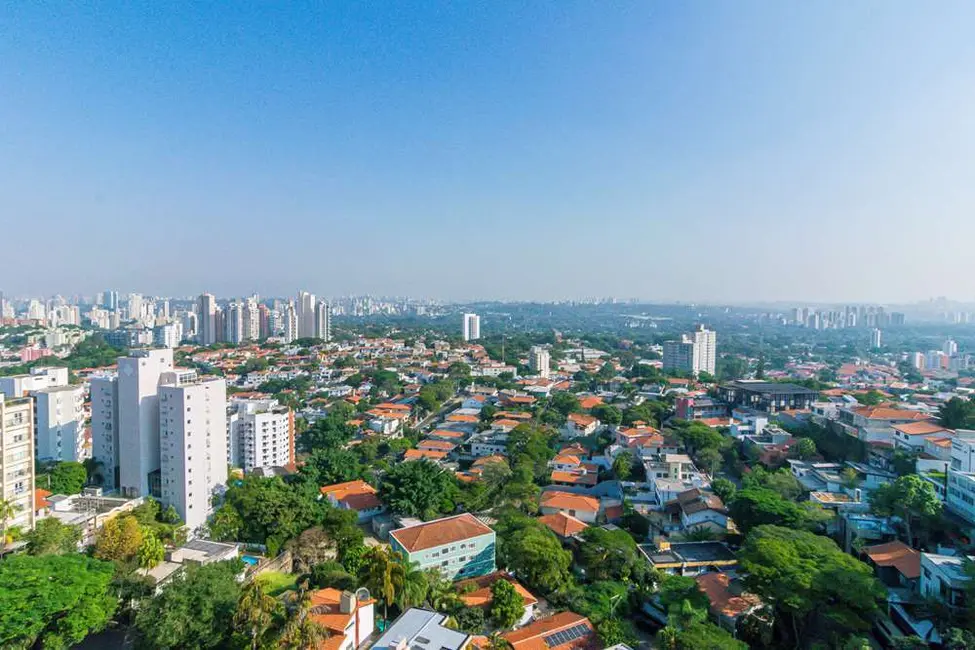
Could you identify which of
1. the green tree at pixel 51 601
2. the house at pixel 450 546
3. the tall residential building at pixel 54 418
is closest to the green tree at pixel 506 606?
the house at pixel 450 546

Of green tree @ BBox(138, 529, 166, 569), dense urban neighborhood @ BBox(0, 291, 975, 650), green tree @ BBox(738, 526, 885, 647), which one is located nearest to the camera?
dense urban neighborhood @ BBox(0, 291, 975, 650)

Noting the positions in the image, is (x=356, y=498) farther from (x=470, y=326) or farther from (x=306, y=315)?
(x=470, y=326)

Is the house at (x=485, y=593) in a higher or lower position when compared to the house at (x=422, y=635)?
lower

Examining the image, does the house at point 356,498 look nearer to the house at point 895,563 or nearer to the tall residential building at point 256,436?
the tall residential building at point 256,436

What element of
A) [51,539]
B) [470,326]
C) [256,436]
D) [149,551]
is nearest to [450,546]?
[149,551]

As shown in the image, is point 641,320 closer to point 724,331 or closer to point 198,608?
point 724,331

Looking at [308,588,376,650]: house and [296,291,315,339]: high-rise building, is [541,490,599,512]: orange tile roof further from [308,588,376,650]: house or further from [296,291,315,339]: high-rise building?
[296,291,315,339]: high-rise building

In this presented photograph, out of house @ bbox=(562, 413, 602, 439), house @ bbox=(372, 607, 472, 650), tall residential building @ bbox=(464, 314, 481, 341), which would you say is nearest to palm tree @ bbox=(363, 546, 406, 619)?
house @ bbox=(372, 607, 472, 650)
